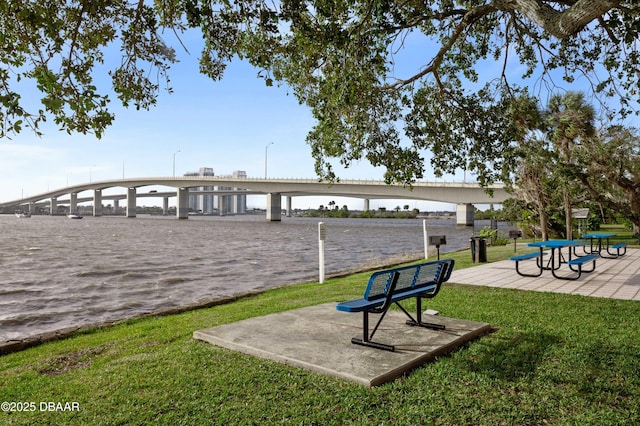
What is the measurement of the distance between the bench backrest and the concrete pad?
594 millimetres

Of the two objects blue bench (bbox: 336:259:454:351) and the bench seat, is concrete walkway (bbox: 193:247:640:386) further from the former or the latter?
the bench seat

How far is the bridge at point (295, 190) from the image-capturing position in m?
59.7

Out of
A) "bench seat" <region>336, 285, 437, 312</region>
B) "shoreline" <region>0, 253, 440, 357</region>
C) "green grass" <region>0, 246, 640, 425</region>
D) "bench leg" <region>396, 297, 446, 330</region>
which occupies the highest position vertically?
"bench seat" <region>336, 285, 437, 312</region>

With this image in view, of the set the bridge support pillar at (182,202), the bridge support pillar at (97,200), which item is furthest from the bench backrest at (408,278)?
the bridge support pillar at (97,200)

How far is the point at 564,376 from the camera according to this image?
448cm

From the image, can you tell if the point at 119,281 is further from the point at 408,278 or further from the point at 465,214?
the point at 465,214

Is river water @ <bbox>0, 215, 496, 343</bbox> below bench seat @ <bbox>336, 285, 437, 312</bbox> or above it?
below

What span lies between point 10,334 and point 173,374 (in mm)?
6293

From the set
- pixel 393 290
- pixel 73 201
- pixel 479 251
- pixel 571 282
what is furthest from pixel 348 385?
pixel 73 201

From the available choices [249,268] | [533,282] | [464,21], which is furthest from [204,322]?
[249,268]

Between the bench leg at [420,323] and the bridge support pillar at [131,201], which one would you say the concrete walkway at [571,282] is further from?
the bridge support pillar at [131,201]

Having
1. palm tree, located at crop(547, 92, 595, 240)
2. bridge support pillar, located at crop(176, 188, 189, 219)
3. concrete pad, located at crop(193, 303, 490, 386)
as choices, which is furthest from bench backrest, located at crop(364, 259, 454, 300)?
bridge support pillar, located at crop(176, 188, 189, 219)

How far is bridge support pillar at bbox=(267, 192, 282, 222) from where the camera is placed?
88.8 m

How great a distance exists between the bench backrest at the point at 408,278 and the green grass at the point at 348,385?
0.96 m
